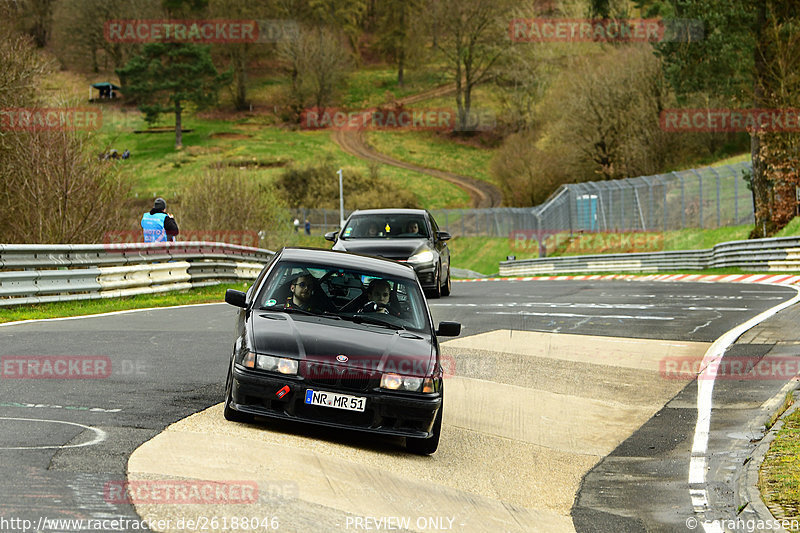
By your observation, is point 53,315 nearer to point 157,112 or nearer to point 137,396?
point 137,396

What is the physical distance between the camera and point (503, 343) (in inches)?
582

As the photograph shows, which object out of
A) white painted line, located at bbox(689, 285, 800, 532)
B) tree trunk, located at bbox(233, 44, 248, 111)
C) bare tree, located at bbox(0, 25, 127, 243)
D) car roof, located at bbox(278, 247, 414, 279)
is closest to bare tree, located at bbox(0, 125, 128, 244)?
bare tree, located at bbox(0, 25, 127, 243)

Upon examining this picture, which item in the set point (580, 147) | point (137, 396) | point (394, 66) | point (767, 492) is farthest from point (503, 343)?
point (394, 66)

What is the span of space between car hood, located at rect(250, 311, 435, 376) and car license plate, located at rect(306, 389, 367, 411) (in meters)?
0.24

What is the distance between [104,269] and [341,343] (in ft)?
41.1

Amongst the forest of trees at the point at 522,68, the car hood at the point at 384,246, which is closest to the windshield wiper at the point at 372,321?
the car hood at the point at 384,246

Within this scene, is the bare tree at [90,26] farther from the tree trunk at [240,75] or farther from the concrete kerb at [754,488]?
the concrete kerb at [754,488]

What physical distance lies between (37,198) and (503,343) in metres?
17.9

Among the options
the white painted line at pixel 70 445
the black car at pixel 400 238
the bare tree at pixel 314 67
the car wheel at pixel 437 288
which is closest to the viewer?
the white painted line at pixel 70 445

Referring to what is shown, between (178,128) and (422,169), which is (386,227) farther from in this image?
(178,128)

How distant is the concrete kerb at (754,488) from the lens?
6609 mm

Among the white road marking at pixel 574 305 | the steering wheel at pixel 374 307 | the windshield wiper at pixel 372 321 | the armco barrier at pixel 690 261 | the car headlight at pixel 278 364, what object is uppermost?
the steering wheel at pixel 374 307

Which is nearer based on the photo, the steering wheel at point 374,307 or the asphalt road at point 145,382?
the asphalt road at point 145,382

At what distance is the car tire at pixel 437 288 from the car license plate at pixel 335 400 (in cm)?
1260
